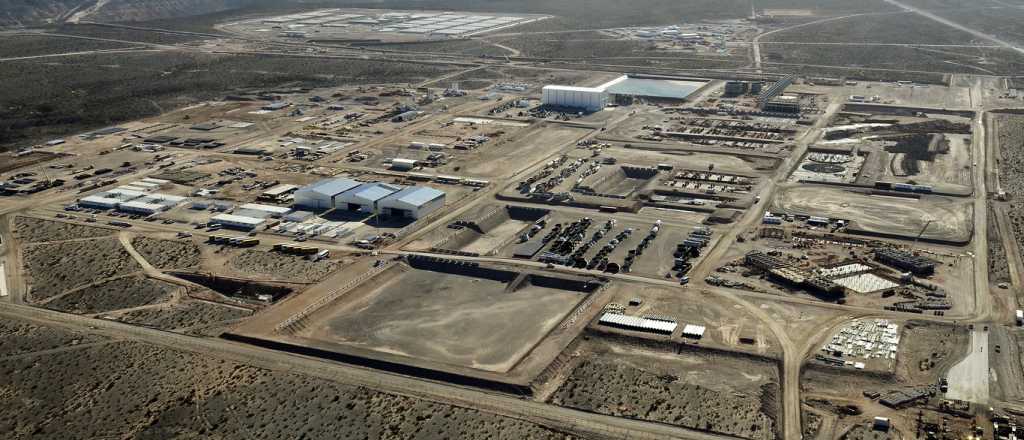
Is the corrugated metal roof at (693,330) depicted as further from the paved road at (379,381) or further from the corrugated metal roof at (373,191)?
the corrugated metal roof at (373,191)

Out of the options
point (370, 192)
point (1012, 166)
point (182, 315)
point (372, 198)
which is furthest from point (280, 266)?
point (1012, 166)

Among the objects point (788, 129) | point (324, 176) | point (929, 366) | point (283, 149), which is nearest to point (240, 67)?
point (283, 149)

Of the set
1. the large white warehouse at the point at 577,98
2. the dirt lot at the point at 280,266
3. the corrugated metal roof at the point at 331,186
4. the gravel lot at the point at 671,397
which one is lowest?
the gravel lot at the point at 671,397

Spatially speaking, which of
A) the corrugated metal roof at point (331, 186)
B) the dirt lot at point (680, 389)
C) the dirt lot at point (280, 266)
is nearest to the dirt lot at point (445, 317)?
the dirt lot at point (280, 266)

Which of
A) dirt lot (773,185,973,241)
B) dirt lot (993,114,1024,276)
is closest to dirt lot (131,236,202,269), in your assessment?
dirt lot (773,185,973,241)

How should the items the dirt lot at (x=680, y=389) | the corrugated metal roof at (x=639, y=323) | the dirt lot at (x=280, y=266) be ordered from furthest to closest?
the dirt lot at (x=280, y=266) < the corrugated metal roof at (x=639, y=323) < the dirt lot at (x=680, y=389)
